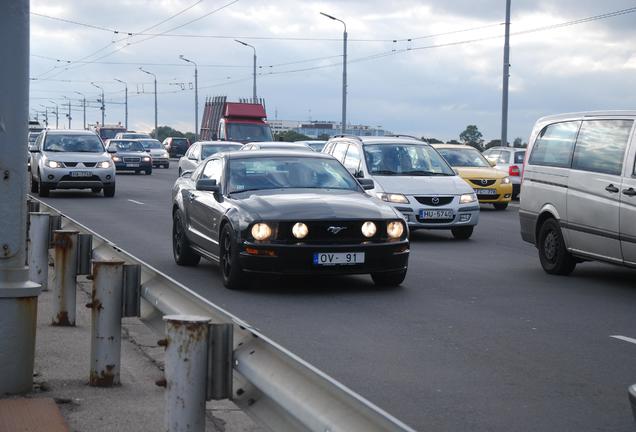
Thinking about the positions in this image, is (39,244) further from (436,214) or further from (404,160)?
(404,160)

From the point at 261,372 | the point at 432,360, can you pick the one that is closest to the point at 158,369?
the point at 432,360

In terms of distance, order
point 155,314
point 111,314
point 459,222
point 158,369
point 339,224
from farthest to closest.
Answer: point 459,222, point 339,224, point 158,369, point 111,314, point 155,314

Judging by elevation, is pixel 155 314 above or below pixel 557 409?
above

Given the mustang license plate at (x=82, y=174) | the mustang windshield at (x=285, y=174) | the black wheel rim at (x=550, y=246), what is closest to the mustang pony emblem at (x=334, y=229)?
the mustang windshield at (x=285, y=174)

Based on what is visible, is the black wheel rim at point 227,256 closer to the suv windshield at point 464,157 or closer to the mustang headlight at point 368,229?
the mustang headlight at point 368,229

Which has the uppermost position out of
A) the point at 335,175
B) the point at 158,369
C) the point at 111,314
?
the point at 335,175

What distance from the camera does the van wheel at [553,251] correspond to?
501 inches

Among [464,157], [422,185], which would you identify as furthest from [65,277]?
[464,157]

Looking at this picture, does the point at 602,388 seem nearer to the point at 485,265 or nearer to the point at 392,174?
the point at 485,265

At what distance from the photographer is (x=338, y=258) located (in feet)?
35.4

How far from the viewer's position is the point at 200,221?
12.6m

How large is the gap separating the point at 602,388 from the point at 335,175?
A: 19.9ft

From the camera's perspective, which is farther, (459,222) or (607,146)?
(459,222)

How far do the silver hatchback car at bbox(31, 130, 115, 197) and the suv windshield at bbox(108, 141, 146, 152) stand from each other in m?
18.8
